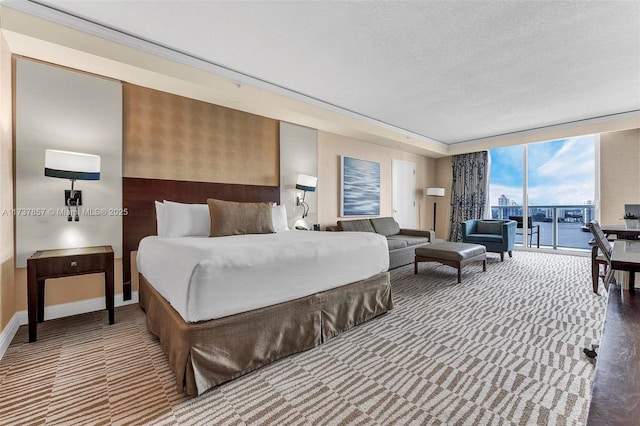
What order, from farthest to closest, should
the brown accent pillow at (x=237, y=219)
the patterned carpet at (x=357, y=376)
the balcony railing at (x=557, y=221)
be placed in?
the balcony railing at (x=557, y=221), the brown accent pillow at (x=237, y=219), the patterned carpet at (x=357, y=376)

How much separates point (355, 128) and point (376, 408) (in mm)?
4270

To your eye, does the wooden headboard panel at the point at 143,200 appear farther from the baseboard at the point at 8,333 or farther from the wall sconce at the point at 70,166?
the baseboard at the point at 8,333

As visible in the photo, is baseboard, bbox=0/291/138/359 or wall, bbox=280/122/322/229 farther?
wall, bbox=280/122/322/229

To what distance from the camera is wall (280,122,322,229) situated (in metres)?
4.48

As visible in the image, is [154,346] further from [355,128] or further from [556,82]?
[556,82]

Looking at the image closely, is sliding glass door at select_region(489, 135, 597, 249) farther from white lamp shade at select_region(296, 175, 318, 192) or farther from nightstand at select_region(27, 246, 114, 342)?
nightstand at select_region(27, 246, 114, 342)

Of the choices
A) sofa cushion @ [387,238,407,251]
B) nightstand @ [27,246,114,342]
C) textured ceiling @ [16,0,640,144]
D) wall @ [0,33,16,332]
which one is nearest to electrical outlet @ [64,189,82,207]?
wall @ [0,33,16,332]

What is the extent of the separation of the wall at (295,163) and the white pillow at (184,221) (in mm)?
1558

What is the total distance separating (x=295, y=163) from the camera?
4.64 metres

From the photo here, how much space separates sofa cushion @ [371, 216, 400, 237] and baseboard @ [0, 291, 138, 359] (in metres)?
4.08

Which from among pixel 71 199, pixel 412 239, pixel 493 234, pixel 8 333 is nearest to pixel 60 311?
pixel 8 333

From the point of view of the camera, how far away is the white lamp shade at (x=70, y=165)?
2.44m

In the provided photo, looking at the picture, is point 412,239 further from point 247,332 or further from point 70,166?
point 70,166

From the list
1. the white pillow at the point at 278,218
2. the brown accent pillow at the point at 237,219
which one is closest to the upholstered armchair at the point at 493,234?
the white pillow at the point at 278,218
